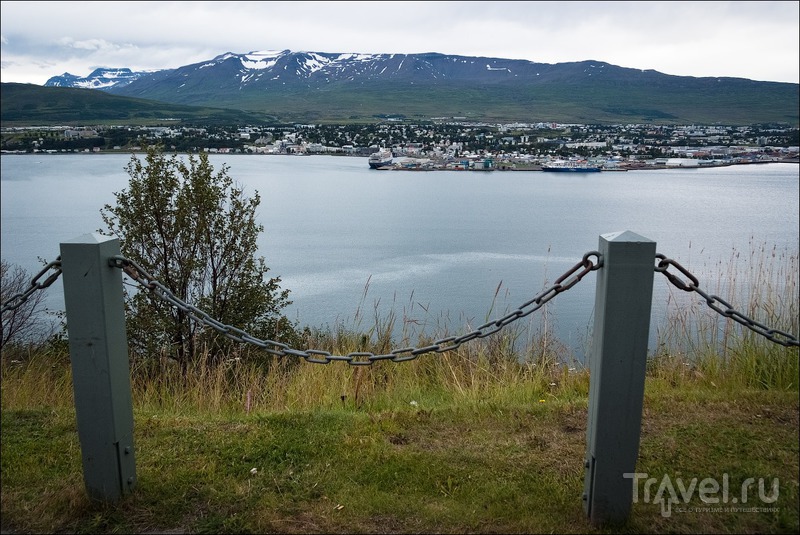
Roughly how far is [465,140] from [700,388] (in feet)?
246

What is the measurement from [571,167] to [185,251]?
51.3m

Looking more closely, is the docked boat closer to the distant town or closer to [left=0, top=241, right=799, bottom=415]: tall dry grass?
the distant town

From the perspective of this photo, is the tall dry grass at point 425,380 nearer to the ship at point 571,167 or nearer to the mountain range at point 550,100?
the ship at point 571,167

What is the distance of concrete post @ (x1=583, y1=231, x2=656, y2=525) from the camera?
3.02 meters

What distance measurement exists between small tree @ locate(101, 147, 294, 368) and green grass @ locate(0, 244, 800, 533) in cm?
268

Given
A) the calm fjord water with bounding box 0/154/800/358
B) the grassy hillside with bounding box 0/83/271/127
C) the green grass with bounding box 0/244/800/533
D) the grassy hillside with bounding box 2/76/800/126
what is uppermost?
the grassy hillside with bounding box 2/76/800/126

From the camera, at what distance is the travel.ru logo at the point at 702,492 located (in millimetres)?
3504

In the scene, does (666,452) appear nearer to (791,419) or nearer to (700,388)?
(791,419)

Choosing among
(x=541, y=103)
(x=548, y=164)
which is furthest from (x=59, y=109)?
(x=541, y=103)

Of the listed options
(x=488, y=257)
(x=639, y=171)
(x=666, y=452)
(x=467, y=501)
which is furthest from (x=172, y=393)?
(x=639, y=171)

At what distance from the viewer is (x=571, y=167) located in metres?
57.0

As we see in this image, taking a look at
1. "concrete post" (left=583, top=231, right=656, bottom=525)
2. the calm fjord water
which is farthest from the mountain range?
"concrete post" (left=583, top=231, right=656, bottom=525)

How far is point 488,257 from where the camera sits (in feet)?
76.4

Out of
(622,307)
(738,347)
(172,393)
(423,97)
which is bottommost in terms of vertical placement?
(172,393)
